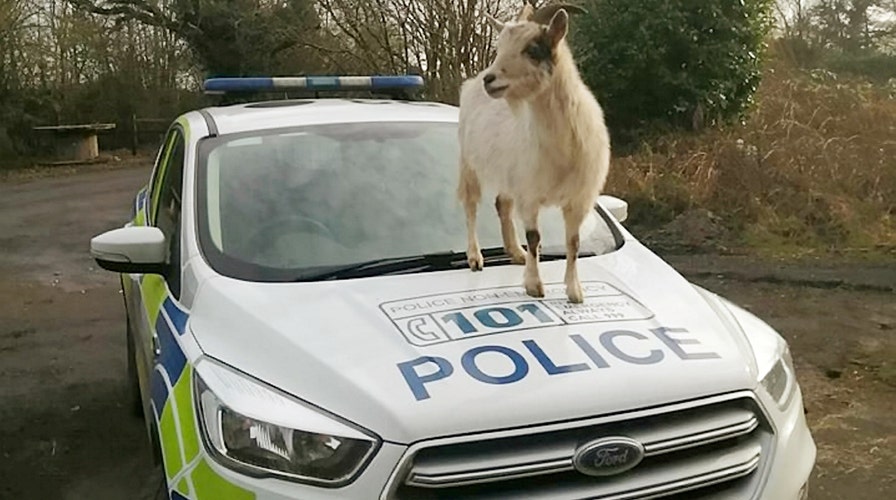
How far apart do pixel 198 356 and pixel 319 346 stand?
1.23 ft

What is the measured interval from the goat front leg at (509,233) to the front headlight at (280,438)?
3.85 ft

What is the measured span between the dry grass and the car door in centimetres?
608

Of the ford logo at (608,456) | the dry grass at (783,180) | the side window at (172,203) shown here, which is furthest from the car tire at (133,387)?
the dry grass at (783,180)

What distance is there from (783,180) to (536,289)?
7442 mm

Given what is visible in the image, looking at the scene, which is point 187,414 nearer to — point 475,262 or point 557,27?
point 475,262

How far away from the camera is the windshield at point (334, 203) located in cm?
348

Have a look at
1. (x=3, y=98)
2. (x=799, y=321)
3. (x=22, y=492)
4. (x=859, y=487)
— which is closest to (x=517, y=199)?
→ (x=859, y=487)

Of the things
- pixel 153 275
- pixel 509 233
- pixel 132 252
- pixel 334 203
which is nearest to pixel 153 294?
pixel 153 275

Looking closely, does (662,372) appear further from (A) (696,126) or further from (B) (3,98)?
(B) (3,98)

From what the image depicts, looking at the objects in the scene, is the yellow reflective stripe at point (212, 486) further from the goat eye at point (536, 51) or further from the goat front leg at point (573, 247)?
the goat eye at point (536, 51)

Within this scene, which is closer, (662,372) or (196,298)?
(662,372)

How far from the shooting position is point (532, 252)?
3.14 meters

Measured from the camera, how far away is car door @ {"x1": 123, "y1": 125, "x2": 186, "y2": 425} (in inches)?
141

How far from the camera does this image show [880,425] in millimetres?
5000
